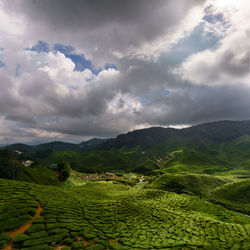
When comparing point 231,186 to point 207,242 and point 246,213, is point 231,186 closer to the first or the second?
point 246,213

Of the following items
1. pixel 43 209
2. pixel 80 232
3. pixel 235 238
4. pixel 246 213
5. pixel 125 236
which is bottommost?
pixel 246 213

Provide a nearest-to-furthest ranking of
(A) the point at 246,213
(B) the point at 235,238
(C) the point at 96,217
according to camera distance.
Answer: (B) the point at 235,238, (C) the point at 96,217, (A) the point at 246,213

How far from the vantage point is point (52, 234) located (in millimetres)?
25797

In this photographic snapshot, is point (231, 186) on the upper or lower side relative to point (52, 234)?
lower

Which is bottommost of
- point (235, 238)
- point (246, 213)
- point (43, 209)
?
point (246, 213)

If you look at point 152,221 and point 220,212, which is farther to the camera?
point 220,212

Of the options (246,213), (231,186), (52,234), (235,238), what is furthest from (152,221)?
(231,186)

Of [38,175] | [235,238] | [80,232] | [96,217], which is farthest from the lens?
[38,175]

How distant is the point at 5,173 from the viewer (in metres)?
83.6

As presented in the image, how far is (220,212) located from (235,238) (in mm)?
26882

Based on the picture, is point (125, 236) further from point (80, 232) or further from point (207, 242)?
point (207, 242)

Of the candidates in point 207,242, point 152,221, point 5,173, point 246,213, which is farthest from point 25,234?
point 246,213

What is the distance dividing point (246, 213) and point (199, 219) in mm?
41920

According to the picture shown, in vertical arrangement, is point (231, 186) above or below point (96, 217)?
below
